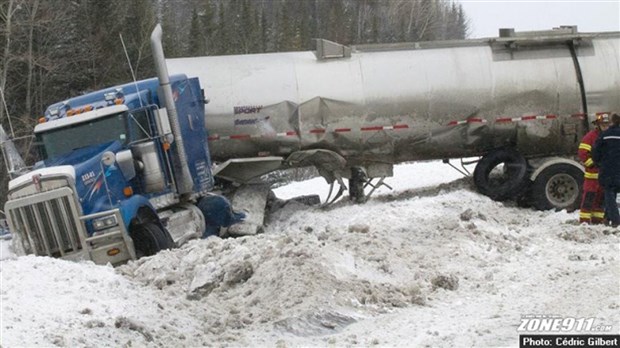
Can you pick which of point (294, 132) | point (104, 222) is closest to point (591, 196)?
point (294, 132)

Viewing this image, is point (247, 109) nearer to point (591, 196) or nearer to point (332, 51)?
point (332, 51)

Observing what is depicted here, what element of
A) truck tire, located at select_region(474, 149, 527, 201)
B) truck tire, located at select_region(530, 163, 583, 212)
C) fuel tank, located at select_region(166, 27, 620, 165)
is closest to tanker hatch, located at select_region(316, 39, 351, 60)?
fuel tank, located at select_region(166, 27, 620, 165)

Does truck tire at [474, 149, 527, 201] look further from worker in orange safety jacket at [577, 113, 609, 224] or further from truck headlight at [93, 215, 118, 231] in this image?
truck headlight at [93, 215, 118, 231]

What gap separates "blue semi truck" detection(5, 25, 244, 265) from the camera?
11.3 metres

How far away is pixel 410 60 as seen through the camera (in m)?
15.2

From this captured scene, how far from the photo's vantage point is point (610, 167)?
11.7m

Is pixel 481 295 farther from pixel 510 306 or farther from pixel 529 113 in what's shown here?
pixel 529 113

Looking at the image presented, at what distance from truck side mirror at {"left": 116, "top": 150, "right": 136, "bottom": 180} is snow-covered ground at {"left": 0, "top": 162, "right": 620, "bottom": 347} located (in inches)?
93.5

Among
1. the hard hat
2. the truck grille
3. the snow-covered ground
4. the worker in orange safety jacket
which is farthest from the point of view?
the hard hat

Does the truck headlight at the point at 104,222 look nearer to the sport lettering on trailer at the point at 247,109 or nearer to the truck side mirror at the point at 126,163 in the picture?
the truck side mirror at the point at 126,163

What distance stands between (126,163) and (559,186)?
7.61m

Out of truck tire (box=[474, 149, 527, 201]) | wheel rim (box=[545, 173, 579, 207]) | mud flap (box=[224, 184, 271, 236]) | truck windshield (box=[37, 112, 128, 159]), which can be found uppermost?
truck windshield (box=[37, 112, 128, 159])

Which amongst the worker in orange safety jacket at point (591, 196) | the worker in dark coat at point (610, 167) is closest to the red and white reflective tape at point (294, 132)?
the worker in orange safety jacket at point (591, 196)

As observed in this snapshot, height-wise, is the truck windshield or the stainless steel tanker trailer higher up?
the truck windshield
